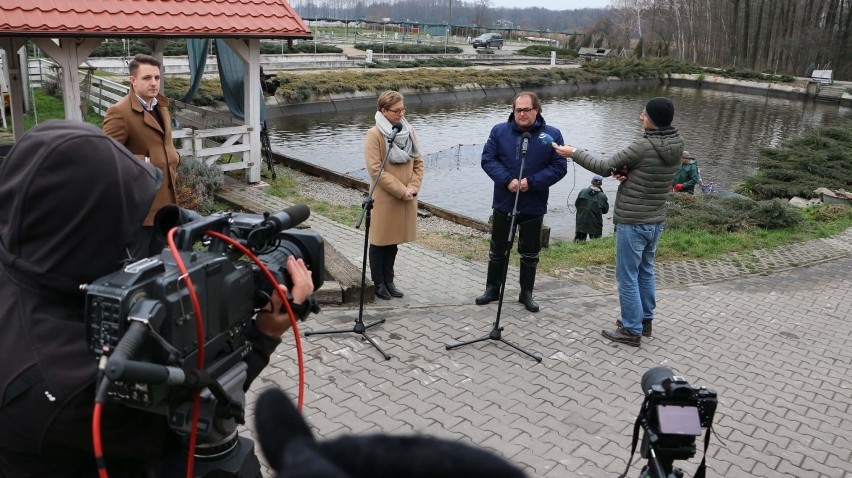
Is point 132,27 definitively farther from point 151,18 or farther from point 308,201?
point 308,201

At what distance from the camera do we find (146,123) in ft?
17.0

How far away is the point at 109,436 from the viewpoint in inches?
67.2

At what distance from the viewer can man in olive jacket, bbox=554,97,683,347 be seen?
516 cm

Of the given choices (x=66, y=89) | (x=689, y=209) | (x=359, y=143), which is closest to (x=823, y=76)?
(x=359, y=143)

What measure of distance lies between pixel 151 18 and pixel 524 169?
5560 mm

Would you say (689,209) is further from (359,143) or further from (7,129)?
(7,129)

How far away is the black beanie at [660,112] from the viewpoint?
511cm

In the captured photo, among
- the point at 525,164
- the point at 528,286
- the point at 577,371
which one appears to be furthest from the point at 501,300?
the point at 525,164

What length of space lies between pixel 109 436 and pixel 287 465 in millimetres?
957

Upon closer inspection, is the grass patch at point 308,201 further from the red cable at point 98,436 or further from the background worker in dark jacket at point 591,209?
the red cable at point 98,436

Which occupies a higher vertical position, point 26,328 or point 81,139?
point 81,139

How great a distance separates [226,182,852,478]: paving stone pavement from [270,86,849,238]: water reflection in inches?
179

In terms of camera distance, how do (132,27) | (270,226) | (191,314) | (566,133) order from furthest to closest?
1. (566,133)
2. (132,27)
3. (270,226)
4. (191,314)

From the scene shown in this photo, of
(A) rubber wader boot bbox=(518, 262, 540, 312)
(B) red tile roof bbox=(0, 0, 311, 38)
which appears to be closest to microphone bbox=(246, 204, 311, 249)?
(A) rubber wader boot bbox=(518, 262, 540, 312)
